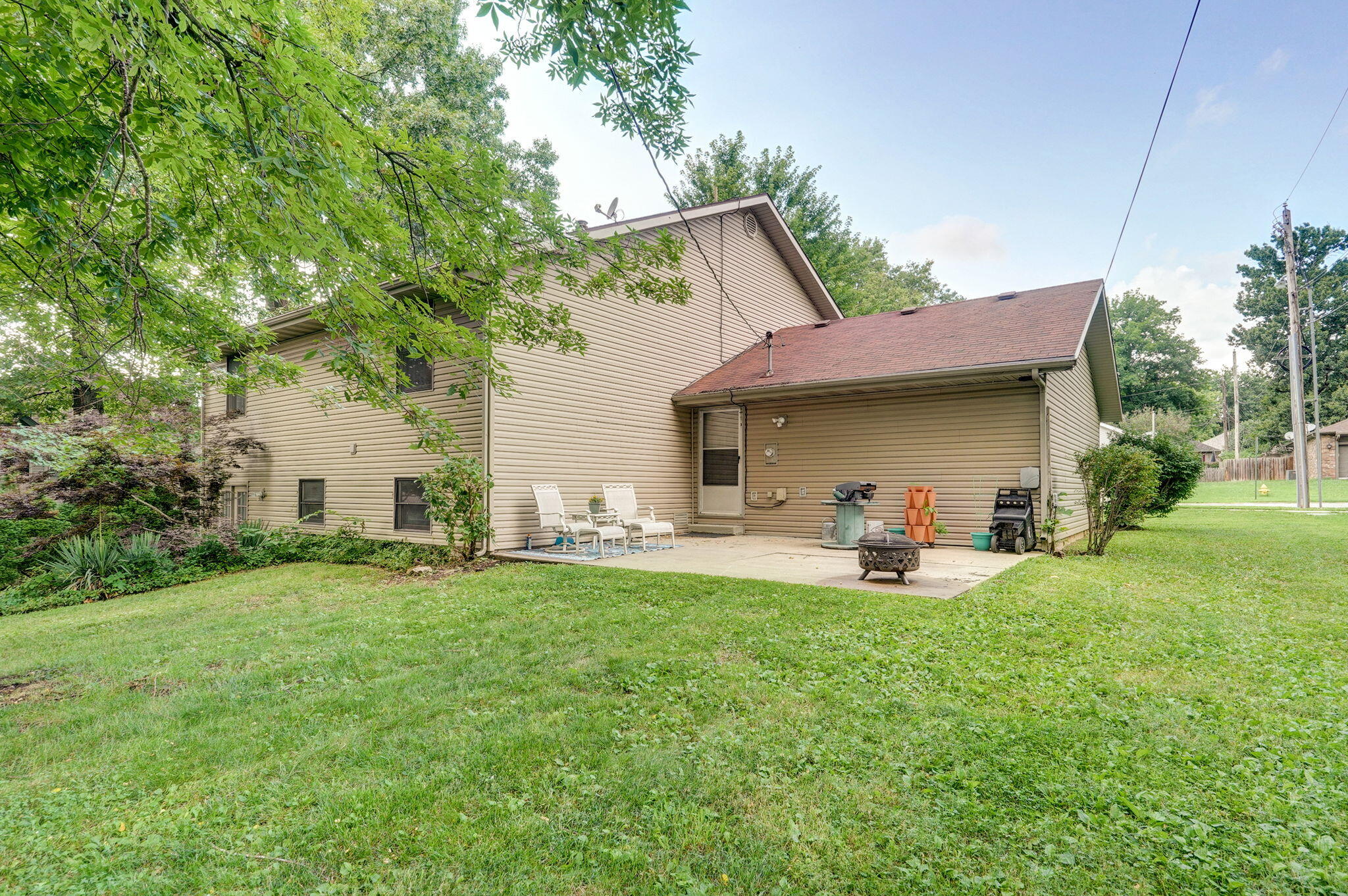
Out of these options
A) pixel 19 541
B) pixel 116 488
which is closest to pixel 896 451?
pixel 116 488

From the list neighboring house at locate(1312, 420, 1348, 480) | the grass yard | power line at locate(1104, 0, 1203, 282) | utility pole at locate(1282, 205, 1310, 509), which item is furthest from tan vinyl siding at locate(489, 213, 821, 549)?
neighboring house at locate(1312, 420, 1348, 480)

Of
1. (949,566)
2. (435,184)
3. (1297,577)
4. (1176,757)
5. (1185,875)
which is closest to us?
(1185,875)

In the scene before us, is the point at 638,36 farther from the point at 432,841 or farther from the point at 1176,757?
the point at 1176,757

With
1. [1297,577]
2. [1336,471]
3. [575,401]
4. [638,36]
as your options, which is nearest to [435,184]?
[638,36]

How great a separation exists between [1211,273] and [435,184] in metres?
57.4

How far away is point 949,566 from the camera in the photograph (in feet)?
23.9

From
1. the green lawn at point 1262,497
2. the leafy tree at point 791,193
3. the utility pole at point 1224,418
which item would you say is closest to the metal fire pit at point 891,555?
the leafy tree at point 791,193

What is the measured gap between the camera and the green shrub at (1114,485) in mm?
7730

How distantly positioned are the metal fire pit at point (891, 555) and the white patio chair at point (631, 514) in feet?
11.4

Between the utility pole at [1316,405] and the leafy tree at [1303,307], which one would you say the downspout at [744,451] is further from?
the leafy tree at [1303,307]

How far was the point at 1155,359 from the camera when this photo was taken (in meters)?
42.3

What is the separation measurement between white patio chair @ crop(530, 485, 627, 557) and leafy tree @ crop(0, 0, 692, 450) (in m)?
3.98

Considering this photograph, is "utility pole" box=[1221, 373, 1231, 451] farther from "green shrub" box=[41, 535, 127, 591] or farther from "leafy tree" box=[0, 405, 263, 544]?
"green shrub" box=[41, 535, 127, 591]

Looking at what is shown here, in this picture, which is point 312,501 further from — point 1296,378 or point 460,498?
point 1296,378
